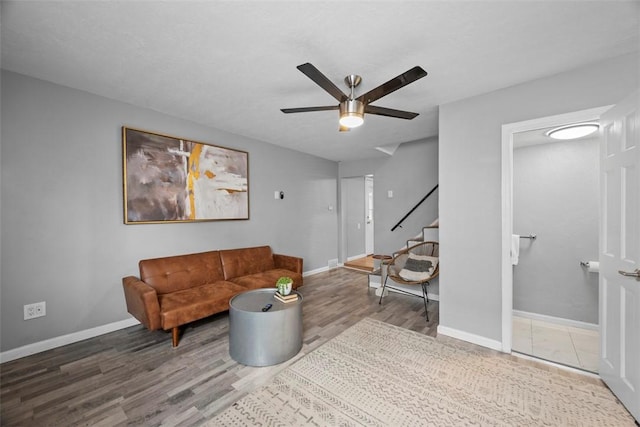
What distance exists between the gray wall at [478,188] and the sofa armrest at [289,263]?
200cm

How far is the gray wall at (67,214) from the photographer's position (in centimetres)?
227

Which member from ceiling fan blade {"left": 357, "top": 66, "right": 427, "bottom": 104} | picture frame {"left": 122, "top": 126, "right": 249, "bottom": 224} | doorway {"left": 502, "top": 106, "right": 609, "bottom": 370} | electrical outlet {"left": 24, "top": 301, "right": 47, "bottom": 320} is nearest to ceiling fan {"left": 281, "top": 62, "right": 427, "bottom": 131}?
ceiling fan blade {"left": 357, "top": 66, "right": 427, "bottom": 104}

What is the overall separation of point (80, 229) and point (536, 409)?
418 cm

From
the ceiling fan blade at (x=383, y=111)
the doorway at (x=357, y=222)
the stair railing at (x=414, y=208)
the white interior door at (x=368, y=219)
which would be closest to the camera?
the ceiling fan blade at (x=383, y=111)

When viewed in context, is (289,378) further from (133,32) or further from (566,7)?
(566,7)

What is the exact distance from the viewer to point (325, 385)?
1.93 metres

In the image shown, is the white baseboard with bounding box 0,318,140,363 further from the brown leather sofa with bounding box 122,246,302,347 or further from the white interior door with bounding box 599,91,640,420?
the white interior door with bounding box 599,91,640,420

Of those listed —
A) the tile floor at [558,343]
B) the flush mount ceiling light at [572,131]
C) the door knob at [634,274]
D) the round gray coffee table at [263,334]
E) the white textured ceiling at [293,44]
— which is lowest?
the tile floor at [558,343]

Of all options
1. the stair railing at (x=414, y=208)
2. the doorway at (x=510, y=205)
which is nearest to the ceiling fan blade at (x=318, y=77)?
the doorway at (x=510, y=205)

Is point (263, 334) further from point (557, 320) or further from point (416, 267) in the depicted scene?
point (557, 320)

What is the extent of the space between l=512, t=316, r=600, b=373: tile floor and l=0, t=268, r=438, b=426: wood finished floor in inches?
34.9

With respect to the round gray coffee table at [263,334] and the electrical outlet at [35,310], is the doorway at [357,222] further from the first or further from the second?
the electrical outlet at [35,310]

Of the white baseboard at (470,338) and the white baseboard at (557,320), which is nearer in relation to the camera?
the white baseboard at (470,338)

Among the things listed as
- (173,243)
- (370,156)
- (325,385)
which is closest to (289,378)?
(325,385)
